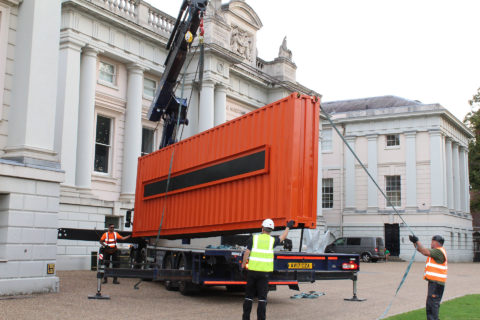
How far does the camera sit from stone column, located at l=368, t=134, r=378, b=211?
142ft

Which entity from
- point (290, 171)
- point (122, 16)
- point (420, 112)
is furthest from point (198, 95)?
point (420, 112)

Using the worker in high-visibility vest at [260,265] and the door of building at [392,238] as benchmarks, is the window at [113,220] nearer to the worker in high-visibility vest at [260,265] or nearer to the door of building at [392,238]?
the worker in high-visibility vest at [260,265]

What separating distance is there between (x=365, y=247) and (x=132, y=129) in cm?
2065

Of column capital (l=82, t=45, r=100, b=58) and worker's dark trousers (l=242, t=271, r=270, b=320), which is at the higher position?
column capital (l=82, t=45, r=100, b=58)

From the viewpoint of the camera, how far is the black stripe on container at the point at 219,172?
11.6 m

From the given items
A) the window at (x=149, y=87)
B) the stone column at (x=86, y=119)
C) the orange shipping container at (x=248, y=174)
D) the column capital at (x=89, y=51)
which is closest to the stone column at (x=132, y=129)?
the window at (x=149, y=87)

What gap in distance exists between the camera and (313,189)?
36.7ft

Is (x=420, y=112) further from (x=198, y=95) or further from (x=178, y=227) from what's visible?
(x=178, y=227)

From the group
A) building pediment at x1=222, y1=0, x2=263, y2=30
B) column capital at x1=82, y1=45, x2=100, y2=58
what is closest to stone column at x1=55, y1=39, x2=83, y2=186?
column capital at x1=82, y1=45, x2=100, y2=58

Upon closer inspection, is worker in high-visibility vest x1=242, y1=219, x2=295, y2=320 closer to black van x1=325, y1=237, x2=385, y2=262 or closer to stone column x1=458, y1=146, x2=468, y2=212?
black van x1=325, y1=237, x2=385, y2=262

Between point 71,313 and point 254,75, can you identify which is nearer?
point 71,313

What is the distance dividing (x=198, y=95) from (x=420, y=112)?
2088 centimetres

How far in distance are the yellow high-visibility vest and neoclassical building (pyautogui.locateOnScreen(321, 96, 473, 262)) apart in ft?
110

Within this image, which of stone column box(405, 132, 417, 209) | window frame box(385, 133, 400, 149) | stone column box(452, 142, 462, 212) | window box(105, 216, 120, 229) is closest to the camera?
window box(105, 216, 120, 229)
